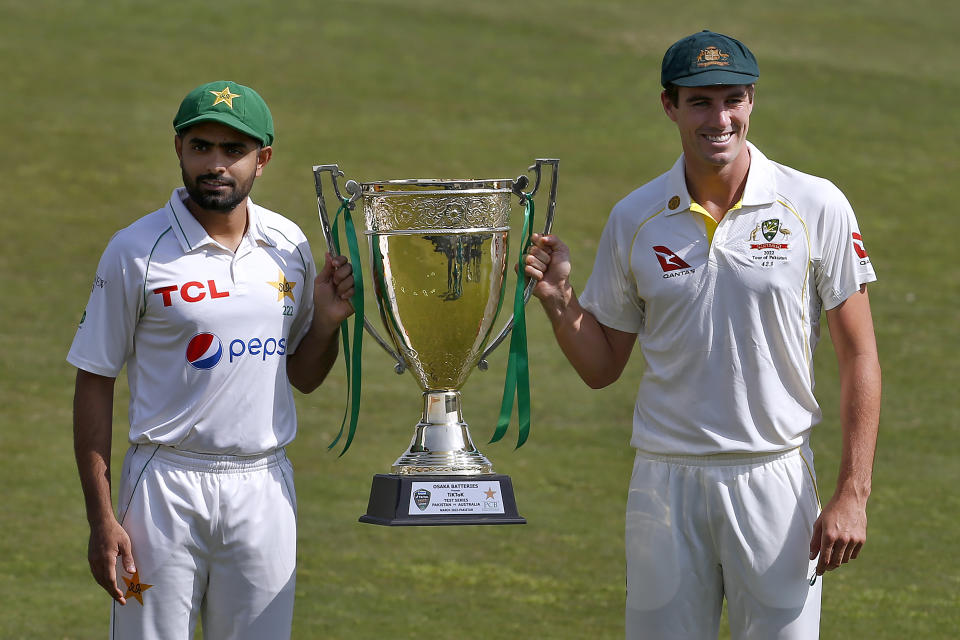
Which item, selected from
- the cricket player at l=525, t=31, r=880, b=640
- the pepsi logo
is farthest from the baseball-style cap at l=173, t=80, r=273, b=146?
the cricket player at l=525, t=31, r=880, b=640

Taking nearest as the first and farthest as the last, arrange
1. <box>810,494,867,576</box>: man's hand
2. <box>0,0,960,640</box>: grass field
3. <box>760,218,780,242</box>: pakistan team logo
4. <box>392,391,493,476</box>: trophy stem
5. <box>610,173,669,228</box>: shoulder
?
<box>810,494,867,576</box>: man's hand < <box>760,218,780,242</box>: pakistan team logo < <box>610,173,669,228</box>: shoulder < <box>392,391,493,476</box>: trophy stem < <box>0,0,960,640</box>: grass field

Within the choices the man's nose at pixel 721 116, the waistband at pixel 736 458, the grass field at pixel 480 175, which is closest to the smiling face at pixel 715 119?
the man's nose at pixel 721 116

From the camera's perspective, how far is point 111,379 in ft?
10.4

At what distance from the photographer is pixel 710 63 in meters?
3.08

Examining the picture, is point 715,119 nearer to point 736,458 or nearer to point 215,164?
point 736,458

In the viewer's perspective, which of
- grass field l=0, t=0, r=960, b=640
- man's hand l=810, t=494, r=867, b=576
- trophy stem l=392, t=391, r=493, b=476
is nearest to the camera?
man's hand l=810, t=494, r=867, b=576

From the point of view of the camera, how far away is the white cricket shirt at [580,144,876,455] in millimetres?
3123

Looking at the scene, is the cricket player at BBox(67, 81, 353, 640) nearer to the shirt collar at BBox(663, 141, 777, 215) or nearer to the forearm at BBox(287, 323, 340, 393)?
the forearm at BBox(287, 323, 340, 393)

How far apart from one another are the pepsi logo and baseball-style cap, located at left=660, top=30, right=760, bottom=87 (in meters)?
1.21

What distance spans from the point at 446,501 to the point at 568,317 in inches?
21.7

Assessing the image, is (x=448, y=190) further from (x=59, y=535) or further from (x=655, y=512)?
(x=59, y=535)

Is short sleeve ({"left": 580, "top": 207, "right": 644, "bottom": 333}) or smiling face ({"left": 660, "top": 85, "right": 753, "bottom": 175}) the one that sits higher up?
smiling face ({"left": 660, "top": 85, "right": 753, "bottom": 175})

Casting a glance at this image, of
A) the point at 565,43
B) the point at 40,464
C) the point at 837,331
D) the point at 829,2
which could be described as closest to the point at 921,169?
the point at 565,43

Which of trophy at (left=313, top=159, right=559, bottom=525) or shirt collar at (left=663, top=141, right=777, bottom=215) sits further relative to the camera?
trophy at (left=313, top=159, right=559, bottom=525)
